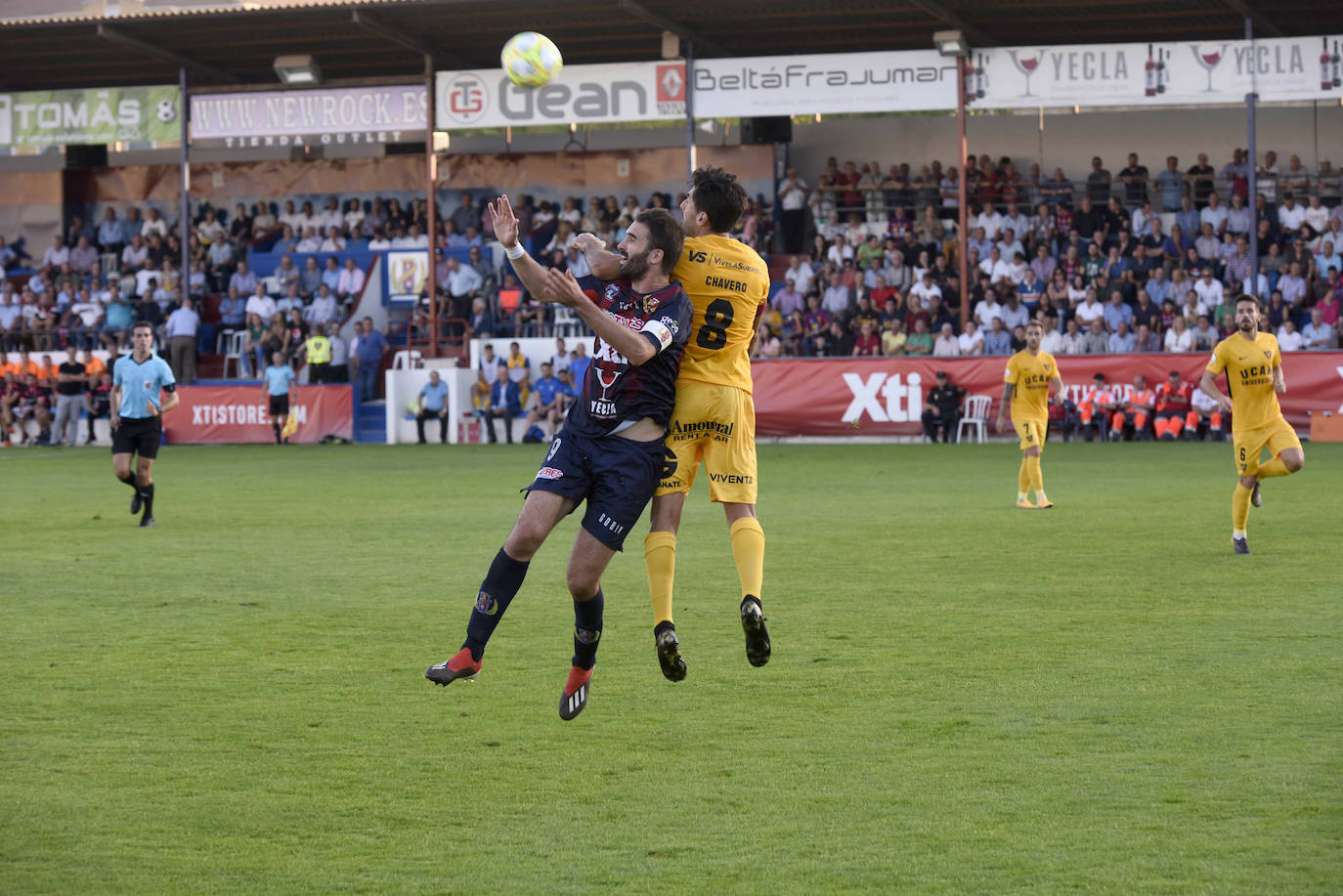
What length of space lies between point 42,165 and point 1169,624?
3699 cm

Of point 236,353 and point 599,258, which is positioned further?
point 236,353

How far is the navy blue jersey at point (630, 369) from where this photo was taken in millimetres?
6594

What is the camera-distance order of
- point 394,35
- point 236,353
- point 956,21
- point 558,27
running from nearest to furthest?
point 956,21 → point 394,35 → point 558,27 → point 236,353

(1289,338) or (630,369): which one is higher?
(1289,338)

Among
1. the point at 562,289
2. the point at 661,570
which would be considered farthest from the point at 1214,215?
the point at 562,289

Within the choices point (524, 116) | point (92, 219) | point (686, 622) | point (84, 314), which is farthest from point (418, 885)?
point (92, 219)

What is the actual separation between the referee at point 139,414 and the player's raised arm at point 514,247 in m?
11.2

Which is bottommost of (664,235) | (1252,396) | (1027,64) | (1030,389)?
(1252,396)

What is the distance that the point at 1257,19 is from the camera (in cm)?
2961

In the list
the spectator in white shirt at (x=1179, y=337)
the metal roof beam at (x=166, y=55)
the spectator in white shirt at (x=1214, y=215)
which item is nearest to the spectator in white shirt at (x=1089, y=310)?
the spectator in white shirt at (x=1179, y=337)

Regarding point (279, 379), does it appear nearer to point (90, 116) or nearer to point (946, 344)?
point (90, 116)

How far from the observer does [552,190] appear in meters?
37.4

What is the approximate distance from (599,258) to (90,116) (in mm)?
30554

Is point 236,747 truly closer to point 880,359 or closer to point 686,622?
point 686,622
